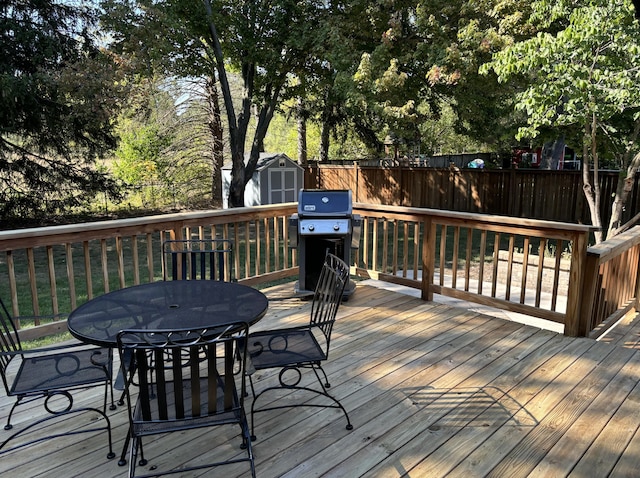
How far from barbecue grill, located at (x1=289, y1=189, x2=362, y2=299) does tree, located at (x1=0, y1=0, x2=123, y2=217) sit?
4.86 m

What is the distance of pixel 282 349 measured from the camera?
2352 millimetres

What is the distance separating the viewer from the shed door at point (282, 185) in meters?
13.2

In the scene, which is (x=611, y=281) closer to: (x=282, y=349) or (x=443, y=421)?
(x=443, y=421)

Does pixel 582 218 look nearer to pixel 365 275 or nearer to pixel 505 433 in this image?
pixel 365 275

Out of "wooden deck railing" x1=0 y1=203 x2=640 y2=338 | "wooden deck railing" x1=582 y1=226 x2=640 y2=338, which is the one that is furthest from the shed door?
"wooden deck railing" x1=582 y1=226 x2=640 y2=338

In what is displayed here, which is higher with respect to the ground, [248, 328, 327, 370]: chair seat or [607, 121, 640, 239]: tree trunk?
[607, 121, 640, 239]: tree trunk

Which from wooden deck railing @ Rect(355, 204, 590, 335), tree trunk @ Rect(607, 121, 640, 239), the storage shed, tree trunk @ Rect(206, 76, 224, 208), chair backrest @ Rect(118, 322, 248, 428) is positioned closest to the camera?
chair backrest @ Rect(118, 322, 248, 428)

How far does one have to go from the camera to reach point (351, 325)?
3.77 m

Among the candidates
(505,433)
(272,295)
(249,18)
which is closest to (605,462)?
(505,433)

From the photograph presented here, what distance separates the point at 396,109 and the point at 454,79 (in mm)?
1169

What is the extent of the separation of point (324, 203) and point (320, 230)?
0.89 feet

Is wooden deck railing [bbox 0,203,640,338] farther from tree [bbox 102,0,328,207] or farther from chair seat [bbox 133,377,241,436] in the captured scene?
tree [bbox 102,0,328,207]

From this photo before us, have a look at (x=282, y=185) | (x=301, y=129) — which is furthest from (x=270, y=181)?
(x=301, y=129)

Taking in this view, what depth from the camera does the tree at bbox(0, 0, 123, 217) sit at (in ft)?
23.9
